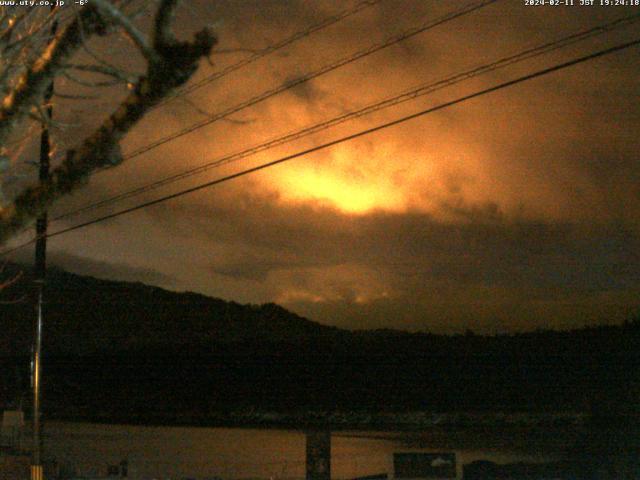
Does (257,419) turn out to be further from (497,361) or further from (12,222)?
(12,222)

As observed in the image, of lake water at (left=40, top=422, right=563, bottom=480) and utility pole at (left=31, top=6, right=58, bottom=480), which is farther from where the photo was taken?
lake water at (left=40, top=422, right=563, bottom=480)

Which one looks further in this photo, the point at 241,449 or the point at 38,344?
the point at 241,449

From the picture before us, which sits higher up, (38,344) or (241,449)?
(38,344)

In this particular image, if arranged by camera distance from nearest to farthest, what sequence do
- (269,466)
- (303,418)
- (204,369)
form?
(269,466), (303,418), (204,369)

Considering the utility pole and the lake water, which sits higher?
the utility pole

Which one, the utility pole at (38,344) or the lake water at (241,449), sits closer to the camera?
the utility pole at (38,344)

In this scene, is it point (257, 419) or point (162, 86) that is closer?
point (162, 86)

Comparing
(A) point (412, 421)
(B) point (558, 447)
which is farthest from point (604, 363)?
(A) point (412, 421)

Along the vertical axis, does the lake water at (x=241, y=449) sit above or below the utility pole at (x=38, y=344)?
below
